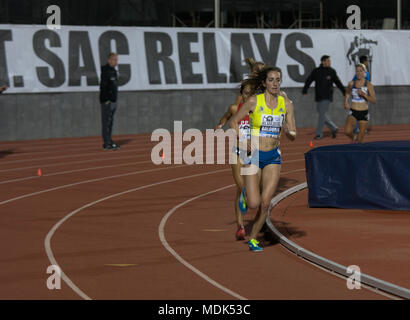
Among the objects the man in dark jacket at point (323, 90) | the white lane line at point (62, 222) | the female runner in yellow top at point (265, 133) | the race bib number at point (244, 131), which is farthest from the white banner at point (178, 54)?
the female runner in yellow top at point (265, 133)

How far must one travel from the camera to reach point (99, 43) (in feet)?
82.3

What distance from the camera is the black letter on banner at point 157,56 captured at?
25.8 meters

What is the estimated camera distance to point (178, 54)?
85.9ft

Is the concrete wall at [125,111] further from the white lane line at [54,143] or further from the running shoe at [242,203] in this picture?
the running shoe at [242,203]

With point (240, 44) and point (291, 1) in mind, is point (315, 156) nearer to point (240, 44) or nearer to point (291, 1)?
point (240, 44)

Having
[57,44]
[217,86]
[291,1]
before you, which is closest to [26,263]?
[57,44]

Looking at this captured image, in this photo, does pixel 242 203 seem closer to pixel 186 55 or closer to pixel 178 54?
pixel 178 54

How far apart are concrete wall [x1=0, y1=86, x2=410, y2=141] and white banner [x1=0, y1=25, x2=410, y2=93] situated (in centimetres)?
40

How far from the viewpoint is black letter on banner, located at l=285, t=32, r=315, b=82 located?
2803 cm

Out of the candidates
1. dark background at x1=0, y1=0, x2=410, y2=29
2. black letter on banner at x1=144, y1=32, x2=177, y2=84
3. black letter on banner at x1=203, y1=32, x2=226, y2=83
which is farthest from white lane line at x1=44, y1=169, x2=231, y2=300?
dark background at x1=0, y1=0, x2=410, y2=29

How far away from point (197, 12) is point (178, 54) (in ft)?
17.0

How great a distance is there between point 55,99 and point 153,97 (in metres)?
3.05

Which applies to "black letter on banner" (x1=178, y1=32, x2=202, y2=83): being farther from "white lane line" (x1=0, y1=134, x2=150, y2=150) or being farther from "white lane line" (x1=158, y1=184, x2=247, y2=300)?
"white lane line" (x1=158, y1=184, x2=247, y2=300)

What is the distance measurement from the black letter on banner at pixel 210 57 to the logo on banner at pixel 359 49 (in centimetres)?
469
